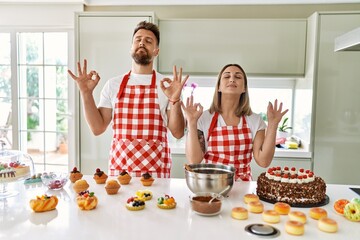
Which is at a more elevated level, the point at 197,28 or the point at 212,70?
the point at 197,28

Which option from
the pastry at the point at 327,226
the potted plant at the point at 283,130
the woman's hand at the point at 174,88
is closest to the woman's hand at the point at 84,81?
the woman's hand at the point at 174,88

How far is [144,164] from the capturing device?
5.50 feet

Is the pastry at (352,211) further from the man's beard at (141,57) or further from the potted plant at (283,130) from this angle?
the potted plant at (283,130)

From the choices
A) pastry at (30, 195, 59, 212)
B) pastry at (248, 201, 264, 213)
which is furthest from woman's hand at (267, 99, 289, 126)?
pastry at (30, 195, 59, 212)

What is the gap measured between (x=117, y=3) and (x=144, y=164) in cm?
179

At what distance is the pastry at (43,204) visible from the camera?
3.57ft

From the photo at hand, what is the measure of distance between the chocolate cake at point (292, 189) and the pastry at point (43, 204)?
0.73m

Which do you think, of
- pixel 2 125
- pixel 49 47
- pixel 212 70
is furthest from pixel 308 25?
pixel 2 125

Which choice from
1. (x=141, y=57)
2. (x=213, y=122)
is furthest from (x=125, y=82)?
(x=213, y=122)

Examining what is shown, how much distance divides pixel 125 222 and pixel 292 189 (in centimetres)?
60

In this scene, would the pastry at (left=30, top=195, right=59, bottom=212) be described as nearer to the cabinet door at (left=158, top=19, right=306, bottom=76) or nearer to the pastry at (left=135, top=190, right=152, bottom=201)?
the pastry at (left=135, top=190, right=152, bottom=201)

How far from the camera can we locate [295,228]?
945mm

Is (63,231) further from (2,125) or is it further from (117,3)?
(2,125)

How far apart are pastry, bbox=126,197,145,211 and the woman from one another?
0.51 metres
